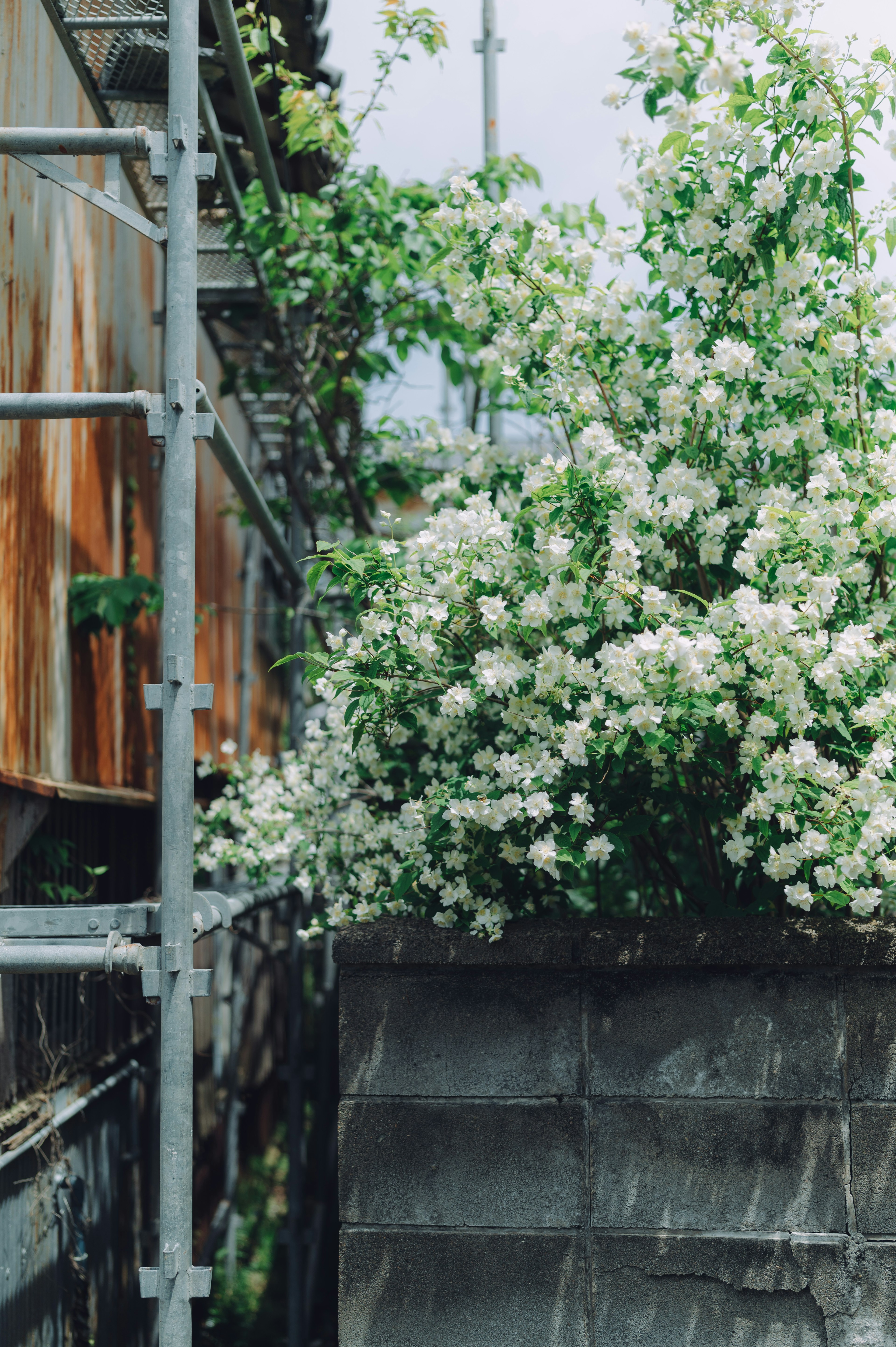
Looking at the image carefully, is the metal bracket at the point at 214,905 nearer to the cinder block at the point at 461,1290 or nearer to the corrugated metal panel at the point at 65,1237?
the cinder block at the point at 461,1290

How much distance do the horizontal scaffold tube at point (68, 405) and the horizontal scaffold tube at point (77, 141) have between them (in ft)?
2.16

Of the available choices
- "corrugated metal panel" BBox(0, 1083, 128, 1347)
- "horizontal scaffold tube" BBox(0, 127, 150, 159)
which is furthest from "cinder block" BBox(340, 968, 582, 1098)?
"horizontal scaffold tube" BBox(0, 127, 150, 159)

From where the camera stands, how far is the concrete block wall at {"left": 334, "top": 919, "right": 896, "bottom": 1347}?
2.89 meters

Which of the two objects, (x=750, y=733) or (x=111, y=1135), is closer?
(x=750, y=733)

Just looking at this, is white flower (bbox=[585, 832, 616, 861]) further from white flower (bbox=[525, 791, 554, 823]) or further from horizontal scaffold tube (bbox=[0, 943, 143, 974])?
horizontal scaffold tube (bbox=[0, 943, 143, 974])

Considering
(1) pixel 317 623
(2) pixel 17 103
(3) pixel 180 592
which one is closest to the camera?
(3) pixel 180 592

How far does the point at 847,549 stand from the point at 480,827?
1.34 m

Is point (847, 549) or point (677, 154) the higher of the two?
point (677, 154)

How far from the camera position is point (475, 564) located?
3.15m

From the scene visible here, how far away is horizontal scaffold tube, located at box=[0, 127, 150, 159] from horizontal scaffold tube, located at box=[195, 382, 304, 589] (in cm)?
66

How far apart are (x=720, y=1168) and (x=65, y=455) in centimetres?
368

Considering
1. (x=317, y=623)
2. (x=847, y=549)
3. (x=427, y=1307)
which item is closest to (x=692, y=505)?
(x=847, y=549)

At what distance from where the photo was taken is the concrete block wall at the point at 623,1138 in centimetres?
289

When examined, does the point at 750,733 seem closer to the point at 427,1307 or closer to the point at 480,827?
the point at 480,827
